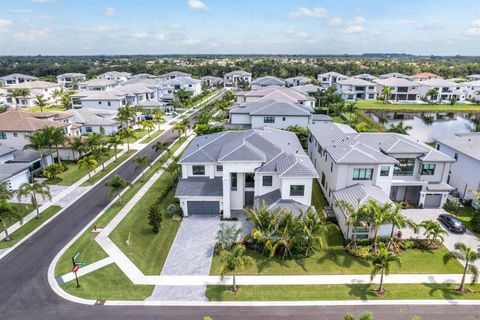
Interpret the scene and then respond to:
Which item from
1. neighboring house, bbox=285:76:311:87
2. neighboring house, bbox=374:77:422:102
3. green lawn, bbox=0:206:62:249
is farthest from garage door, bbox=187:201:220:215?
neighboring house, bbox=285:76:311:87

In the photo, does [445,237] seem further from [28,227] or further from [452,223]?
[28,227]

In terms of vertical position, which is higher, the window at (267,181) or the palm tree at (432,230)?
the window at (267,181)

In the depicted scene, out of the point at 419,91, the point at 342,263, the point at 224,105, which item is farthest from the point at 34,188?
the point at 419,91

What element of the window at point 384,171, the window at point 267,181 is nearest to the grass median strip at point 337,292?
the window at point 267,181

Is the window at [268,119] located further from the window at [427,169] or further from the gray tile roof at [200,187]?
the window at [427,169]

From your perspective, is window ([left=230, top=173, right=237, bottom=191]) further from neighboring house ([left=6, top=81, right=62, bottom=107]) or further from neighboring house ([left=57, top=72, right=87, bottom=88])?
neighboring house ([left=57, top=72, right=87, bottom=88])

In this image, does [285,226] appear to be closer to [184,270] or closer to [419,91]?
[184,270]
